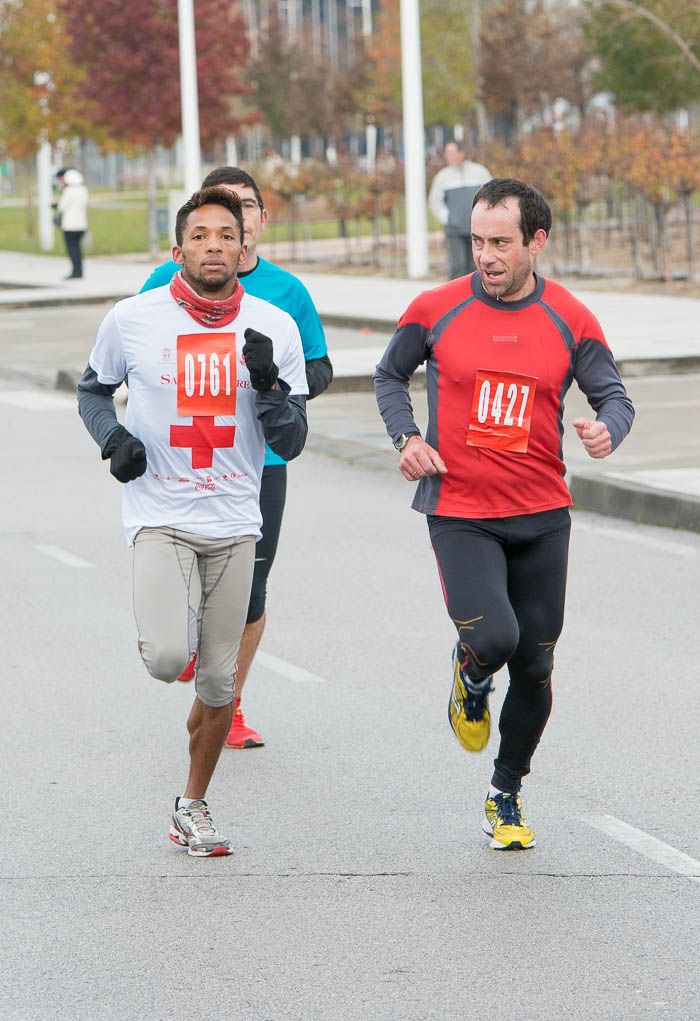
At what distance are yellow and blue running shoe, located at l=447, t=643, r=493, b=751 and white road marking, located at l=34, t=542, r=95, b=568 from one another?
501 cm

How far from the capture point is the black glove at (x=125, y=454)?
512 cm

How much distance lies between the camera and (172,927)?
4883 millimetres

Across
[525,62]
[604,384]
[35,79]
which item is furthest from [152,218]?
[604,384]

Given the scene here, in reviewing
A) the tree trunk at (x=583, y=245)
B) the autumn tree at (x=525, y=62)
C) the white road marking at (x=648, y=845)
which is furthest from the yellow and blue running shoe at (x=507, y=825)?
the autumn tree at (x=525, y=62)

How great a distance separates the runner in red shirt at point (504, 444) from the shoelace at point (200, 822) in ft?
2.57

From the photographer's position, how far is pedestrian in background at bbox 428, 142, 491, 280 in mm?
22906

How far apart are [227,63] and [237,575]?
39.3 meters

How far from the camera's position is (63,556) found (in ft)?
34.6

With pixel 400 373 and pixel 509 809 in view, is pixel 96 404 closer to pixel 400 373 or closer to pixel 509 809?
pixel 400 373

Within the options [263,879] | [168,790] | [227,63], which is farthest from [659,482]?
[227,63]

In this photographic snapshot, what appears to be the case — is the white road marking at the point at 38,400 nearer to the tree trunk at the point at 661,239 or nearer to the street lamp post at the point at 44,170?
the tree trunk at the point at 661,239

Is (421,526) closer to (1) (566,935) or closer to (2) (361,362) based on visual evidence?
(1) (566,935)

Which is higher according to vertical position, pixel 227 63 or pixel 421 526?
pixel 227 63

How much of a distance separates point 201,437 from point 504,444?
2.79ft
